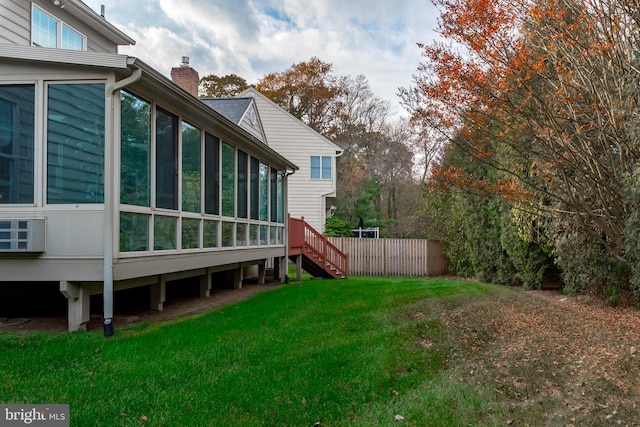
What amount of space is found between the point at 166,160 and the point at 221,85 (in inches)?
1043

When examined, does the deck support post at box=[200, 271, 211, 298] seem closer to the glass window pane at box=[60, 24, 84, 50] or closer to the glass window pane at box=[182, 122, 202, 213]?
the glass window pane at box=[182, 122, 202, 213]

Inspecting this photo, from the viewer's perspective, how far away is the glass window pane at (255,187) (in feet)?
35.3

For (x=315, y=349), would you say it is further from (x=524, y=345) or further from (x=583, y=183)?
(x=583, y=183)

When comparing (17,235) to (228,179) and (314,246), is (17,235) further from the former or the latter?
(314,246)

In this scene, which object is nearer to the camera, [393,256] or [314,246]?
[314,246]

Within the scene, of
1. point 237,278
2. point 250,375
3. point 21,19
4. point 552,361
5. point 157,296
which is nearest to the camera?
point 250,375

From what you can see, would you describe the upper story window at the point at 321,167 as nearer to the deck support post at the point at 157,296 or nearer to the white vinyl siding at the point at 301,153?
the white vinyl siding at the point at 301,153

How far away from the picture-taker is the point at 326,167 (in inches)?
874

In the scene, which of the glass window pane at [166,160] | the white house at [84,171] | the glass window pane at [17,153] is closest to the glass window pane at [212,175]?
the glass window pane at [166,160]

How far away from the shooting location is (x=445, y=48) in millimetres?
7547

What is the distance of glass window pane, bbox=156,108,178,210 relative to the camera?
6.60m

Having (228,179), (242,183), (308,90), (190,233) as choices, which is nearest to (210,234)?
(190,233)

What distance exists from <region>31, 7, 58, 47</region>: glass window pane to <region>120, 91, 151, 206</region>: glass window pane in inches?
229

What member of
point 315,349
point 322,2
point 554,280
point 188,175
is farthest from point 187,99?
point 554,280
